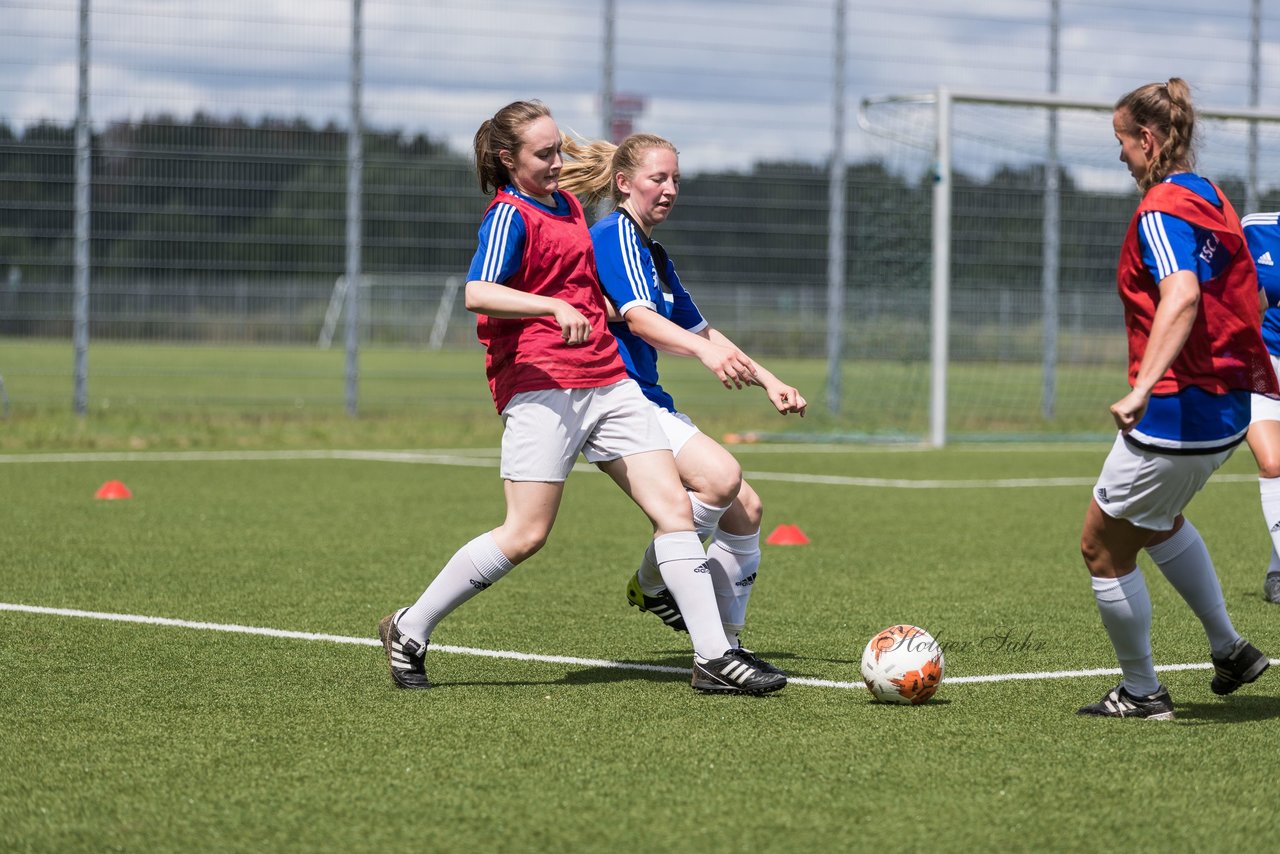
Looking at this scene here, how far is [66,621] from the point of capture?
632 cm

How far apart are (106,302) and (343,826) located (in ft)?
47.3

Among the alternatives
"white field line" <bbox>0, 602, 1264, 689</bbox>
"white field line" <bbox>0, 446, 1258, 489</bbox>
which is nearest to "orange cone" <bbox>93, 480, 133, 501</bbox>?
"white field line" <bbox>0, 446, 1258, 489</bbox>

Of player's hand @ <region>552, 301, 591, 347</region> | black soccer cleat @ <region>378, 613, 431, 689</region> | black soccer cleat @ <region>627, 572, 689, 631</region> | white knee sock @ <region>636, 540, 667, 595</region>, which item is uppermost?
player's hand @ <region>552, 301, 591, 347</region>

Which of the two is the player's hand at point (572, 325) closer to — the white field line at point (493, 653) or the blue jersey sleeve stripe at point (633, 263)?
the blue jersey sleeve stripe at point (633, 263)

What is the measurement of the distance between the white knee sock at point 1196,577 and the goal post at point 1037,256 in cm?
1240

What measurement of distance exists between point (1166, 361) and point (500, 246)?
1.92 m

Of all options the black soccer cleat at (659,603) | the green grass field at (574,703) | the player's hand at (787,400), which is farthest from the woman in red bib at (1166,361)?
the black soccer cleat at (659,603)

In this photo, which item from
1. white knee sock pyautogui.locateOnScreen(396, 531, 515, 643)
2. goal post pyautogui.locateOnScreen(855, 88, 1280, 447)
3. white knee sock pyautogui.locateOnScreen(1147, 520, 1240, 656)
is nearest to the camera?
white knee sock pyautogui.locateOnScreen(1147, 520, 1240, 656)

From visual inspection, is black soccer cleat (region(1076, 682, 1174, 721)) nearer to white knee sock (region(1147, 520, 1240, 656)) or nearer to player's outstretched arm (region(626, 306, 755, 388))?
white knee sock (region(1147, 520, 1240, 656))

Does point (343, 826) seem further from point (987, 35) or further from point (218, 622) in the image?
point (987, 35)

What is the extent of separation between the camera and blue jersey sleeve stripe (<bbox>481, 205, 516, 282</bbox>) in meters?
4.94

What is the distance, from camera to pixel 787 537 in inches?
349

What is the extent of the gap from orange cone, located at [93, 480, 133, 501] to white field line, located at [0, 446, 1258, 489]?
2893 mm

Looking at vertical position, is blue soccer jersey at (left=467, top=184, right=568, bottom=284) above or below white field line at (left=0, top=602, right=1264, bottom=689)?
above
